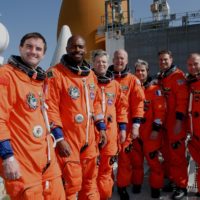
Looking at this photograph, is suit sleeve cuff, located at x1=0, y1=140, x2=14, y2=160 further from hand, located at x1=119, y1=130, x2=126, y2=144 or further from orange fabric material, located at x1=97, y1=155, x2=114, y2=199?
hand, located at x1=119, y1=130, x2=126, y2=144

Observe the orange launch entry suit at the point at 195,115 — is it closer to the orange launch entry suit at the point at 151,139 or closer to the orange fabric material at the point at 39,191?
the orange launch entry suit at the point at 151,139

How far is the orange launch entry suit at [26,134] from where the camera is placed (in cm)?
226

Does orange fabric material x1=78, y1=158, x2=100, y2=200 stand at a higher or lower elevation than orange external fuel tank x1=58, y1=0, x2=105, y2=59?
lower

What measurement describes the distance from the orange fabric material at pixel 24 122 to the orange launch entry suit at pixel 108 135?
4.03 ft

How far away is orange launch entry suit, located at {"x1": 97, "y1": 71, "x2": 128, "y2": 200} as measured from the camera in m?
3.56

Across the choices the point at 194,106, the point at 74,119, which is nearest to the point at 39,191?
the point at 74,119

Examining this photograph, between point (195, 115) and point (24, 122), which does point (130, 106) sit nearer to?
point (195, 115)

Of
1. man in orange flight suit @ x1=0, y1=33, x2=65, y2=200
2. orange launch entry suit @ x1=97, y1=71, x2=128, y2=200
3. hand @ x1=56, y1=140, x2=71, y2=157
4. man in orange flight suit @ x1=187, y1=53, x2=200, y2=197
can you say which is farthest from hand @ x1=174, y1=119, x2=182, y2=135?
man in orange flight suit @ x1=0, y1=33, x2=65, y2=200

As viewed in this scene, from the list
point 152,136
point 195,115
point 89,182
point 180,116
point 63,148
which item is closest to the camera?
point 63,148

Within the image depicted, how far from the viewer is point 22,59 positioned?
8.11 ft

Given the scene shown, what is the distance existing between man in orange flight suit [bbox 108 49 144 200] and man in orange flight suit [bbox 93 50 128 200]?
0.25 metres

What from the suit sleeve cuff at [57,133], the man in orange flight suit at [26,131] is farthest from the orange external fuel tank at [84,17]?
the man in orange flight suit at [26,131]

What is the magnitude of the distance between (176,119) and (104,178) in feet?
4.10

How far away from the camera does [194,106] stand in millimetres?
3834
